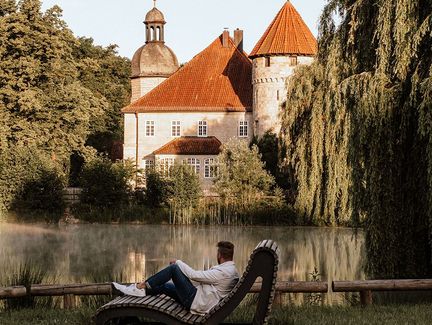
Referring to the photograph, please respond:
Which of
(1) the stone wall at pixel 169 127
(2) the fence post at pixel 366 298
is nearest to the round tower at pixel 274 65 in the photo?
(1) the stone wall at pixel 169 127

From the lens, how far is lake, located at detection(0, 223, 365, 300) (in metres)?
19.8

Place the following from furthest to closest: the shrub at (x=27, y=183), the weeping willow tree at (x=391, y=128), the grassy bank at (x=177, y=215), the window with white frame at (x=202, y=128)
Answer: the window with white frame at (x=202, y=128) < the shrub at (x=27, y=183) < the grassy bank at (x=177, y=215) < the weeping willow tree at (x=391, y=128)

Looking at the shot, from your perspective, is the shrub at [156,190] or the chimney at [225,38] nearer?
the shrub at [156,190]

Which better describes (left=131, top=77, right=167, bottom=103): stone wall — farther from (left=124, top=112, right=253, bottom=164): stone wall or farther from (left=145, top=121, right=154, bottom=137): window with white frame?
(left=145, top=121, right=154, bottom=137): window with white frame

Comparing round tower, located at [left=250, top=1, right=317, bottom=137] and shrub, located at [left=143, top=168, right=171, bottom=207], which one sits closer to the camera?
shrub, located at [left=143, top=168, right=171, bottom=207]

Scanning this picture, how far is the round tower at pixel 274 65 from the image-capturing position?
49125 mm

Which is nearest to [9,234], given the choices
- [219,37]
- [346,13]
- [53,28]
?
[53,28]

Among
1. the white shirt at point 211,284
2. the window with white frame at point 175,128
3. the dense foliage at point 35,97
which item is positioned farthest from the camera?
the window with white frame at point 175,128

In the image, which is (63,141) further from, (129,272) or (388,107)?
(388,107)

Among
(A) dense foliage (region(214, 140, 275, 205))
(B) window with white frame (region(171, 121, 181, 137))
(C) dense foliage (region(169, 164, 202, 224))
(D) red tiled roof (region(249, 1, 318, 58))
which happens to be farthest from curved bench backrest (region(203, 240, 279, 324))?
(B) window with white frame (region(171, 121, 181, 137))

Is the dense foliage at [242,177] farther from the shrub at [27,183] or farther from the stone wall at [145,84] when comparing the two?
the stone wall at [145,84]

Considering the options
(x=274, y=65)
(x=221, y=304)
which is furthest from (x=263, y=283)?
(x=274, y=65)

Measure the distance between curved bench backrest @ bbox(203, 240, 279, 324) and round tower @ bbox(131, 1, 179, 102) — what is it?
1969 inches

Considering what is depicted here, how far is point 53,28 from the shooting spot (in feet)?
138
